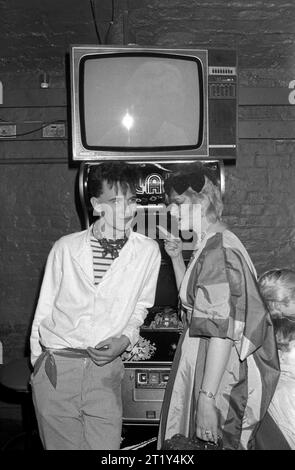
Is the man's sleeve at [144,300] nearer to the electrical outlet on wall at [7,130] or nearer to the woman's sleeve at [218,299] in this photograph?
the woman's sleeve at [218,299]

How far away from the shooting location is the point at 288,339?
1.95 metres

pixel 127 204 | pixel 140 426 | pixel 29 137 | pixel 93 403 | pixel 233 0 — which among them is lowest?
pixel 140 426

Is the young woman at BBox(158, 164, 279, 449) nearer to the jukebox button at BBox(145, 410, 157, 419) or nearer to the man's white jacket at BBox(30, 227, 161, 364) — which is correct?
the man's white jacket at BBox(30, 227, 161, 364)

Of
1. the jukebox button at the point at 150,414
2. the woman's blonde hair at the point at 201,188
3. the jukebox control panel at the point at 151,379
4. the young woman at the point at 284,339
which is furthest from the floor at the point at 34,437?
the woman's blonde hair at the point at 201,188

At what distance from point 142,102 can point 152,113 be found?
3.0 inches

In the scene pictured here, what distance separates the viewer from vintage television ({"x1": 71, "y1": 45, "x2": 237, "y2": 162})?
2.57 meters

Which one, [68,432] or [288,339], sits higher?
[288,339]

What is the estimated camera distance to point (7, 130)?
358 cm

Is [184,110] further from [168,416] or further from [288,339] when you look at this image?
[168,416]

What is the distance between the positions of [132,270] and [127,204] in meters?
Result: 0.28

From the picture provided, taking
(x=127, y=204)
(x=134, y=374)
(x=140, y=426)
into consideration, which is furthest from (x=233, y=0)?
(x=140, y=426)

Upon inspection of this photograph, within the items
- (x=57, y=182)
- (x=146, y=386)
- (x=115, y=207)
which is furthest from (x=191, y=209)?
(x=57, y=182)

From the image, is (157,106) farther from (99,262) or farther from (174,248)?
(99,262)

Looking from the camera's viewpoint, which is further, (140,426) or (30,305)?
(30,305)
